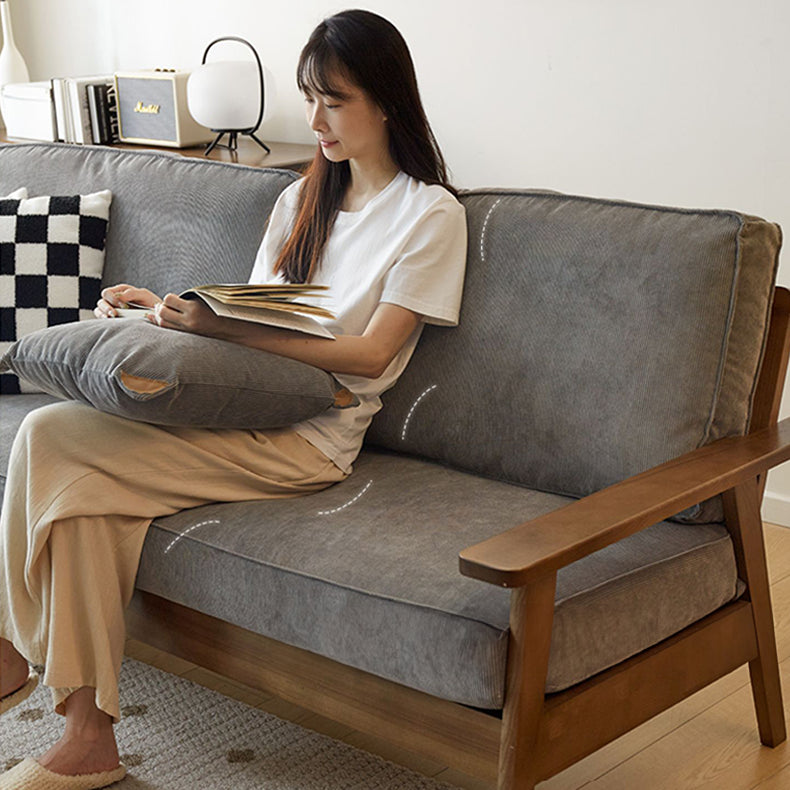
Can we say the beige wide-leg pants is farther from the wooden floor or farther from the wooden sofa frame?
the wooden floor

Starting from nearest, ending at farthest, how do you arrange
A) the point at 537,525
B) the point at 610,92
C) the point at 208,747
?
1. the point at 537,525
2. the point at 208,747
3. the point at 610,92

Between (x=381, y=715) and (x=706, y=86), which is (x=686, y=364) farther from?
(x=706, y=86)

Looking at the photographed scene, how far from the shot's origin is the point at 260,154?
309cm

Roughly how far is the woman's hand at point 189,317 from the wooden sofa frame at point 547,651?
426mm

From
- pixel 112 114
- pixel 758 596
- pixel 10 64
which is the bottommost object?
pixel 758 596

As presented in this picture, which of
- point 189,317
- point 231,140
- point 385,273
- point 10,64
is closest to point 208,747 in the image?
point 189,317

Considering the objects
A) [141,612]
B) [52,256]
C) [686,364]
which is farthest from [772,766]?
[52,256]

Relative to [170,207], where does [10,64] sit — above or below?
above

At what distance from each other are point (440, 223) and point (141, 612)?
0.79 metres

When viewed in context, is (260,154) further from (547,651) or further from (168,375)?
(547,651)

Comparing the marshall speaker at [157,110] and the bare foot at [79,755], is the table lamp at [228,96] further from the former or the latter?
the bare foot at [79,755]

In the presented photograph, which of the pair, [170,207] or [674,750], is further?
[170,207]

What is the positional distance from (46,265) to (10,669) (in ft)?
2.91

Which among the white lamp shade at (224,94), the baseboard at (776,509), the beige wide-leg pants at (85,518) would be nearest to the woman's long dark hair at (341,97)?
the beige wide-leg pants at (85,518)
